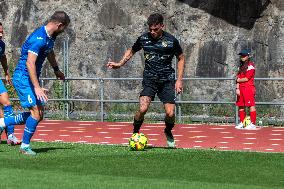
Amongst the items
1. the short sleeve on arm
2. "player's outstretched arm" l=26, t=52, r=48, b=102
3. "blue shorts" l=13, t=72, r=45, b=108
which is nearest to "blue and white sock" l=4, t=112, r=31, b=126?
"blue shorts" l=13, t=72, r=45, b=108

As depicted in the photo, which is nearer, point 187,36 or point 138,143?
point 138,143

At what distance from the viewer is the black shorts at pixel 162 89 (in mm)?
18172

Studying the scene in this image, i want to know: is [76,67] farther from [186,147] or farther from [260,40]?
[186,147]

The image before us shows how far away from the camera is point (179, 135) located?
76.2 feet

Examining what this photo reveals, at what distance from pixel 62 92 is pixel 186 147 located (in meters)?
12.8

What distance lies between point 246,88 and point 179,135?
3917 mm

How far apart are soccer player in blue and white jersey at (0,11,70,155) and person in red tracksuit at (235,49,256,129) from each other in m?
10.3

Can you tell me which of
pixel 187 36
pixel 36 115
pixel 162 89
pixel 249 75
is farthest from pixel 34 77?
pixel 187 36

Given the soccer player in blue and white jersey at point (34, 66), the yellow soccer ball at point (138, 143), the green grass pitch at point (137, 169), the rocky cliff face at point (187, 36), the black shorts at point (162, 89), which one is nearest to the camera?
the green grass pitch at point (137, 169)

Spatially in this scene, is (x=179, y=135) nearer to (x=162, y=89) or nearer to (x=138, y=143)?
(x=162, y=89)

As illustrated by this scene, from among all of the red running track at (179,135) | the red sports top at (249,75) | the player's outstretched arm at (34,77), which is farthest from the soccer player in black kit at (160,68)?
the red sports top at (249,75)

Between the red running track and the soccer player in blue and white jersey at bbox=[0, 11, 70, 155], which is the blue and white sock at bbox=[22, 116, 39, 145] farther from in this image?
the red running track

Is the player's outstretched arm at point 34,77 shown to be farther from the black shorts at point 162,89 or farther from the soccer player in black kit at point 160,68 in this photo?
the black shorts at point 162,89

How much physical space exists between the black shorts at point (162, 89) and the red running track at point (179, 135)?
1.61 meters
